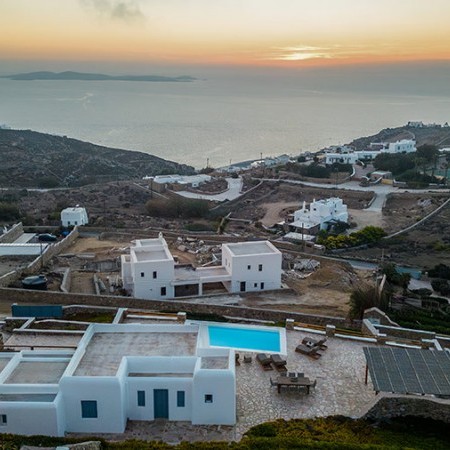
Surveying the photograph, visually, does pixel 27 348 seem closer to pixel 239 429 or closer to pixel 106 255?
pixel 239 429

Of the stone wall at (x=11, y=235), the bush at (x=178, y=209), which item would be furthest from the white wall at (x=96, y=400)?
the bush at (x=178, y=209)

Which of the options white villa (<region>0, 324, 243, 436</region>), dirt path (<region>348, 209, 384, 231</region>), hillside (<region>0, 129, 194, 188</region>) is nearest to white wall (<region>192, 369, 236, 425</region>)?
white villa (<region>0, 324, 243, 436</region>)

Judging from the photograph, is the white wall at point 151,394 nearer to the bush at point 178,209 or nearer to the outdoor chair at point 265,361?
the outdoor chair at point 265,361

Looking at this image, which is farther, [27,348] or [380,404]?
[27,348]

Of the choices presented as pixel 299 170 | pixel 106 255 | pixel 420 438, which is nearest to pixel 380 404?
pixel 420 438

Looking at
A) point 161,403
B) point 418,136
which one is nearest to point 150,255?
point 161,403
